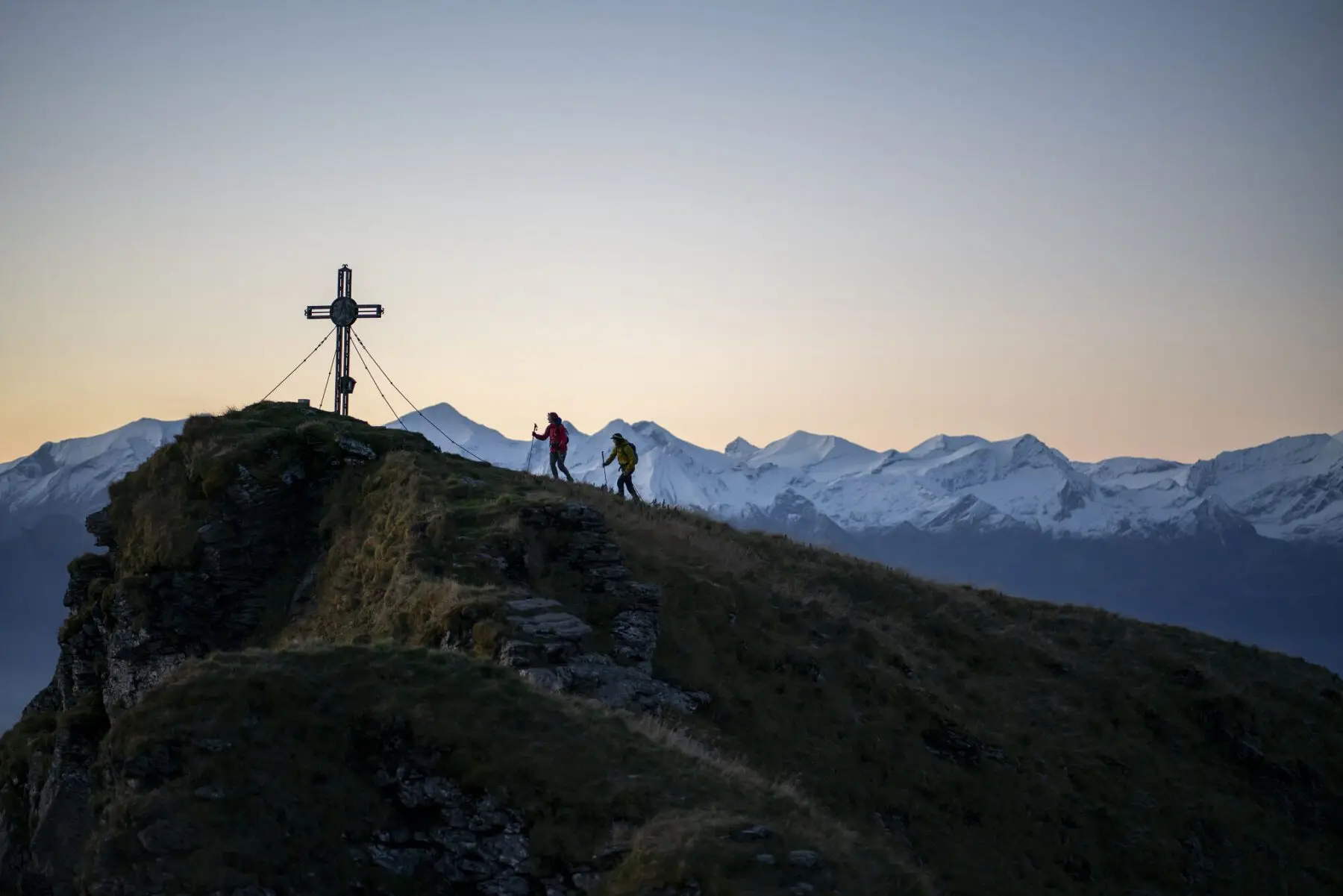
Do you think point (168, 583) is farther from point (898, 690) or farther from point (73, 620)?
point (898, 690)

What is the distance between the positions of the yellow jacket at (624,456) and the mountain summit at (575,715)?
157 centimetres

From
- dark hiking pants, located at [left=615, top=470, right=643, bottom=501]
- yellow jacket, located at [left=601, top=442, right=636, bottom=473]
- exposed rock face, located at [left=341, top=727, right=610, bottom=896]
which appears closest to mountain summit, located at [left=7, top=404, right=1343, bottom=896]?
exposed rock face, located at [left=341, top=727, right=610, bottom=896]

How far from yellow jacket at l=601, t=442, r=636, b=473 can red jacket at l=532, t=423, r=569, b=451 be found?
1.86 meters

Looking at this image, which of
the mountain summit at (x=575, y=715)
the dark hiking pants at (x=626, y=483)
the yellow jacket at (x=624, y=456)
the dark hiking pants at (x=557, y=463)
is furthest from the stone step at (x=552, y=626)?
the dark hiking pants at (x=557, y=463)

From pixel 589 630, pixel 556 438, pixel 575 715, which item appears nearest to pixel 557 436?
pixel 556 438

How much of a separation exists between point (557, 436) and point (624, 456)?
2751mm

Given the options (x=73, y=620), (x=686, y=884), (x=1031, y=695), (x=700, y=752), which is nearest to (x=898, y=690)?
(x=1031, y=695)

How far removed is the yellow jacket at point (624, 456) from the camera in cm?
4491

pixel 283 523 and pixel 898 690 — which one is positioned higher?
pixel 283 523

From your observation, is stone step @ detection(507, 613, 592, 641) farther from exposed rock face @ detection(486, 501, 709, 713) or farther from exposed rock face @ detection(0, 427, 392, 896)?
exposed rock face @ detection(0, 427, 392, 896)

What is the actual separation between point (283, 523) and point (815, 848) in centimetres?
→ 2402

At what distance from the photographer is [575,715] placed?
21062 mm

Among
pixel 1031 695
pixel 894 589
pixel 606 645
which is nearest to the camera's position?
pixel 606 645

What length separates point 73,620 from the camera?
40.1 metres
